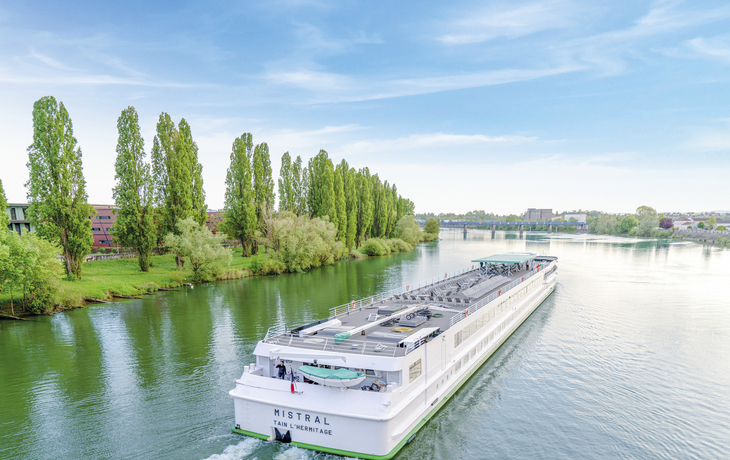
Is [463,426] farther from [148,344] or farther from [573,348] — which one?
[148,344]

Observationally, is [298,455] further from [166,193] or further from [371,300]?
[166,193]

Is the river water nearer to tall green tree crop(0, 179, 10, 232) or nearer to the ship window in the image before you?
the ship window

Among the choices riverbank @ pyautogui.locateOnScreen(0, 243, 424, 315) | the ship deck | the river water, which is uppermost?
the ship deck

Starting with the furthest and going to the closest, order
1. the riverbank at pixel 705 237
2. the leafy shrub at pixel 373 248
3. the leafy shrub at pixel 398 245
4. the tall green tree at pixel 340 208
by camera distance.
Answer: the riverbank at pixel 705 237, the leafy shrub at pixel 398 245, the leafy shrub at pixel 373 248, the tall green tree at pixel 340 208

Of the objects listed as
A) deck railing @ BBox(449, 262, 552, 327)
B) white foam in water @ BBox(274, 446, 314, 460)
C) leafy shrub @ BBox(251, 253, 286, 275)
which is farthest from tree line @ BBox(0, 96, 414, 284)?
deck railing @ BBox(449, 262, 552, 327)

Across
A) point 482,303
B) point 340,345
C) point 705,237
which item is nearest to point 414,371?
point 340,345

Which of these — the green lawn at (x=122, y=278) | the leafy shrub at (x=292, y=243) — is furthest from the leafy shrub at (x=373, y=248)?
the green lawn at (x=122, y=278)

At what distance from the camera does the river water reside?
15281mm

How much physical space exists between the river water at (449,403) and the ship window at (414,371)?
8.33ft

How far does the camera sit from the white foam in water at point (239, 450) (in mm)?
13977

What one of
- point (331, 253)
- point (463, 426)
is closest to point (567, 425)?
point (463, 426)

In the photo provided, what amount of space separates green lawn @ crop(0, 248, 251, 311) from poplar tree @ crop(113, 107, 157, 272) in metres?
3.08

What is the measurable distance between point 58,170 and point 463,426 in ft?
149

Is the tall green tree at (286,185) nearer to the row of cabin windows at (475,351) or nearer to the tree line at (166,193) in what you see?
the tree line at (166,193)
